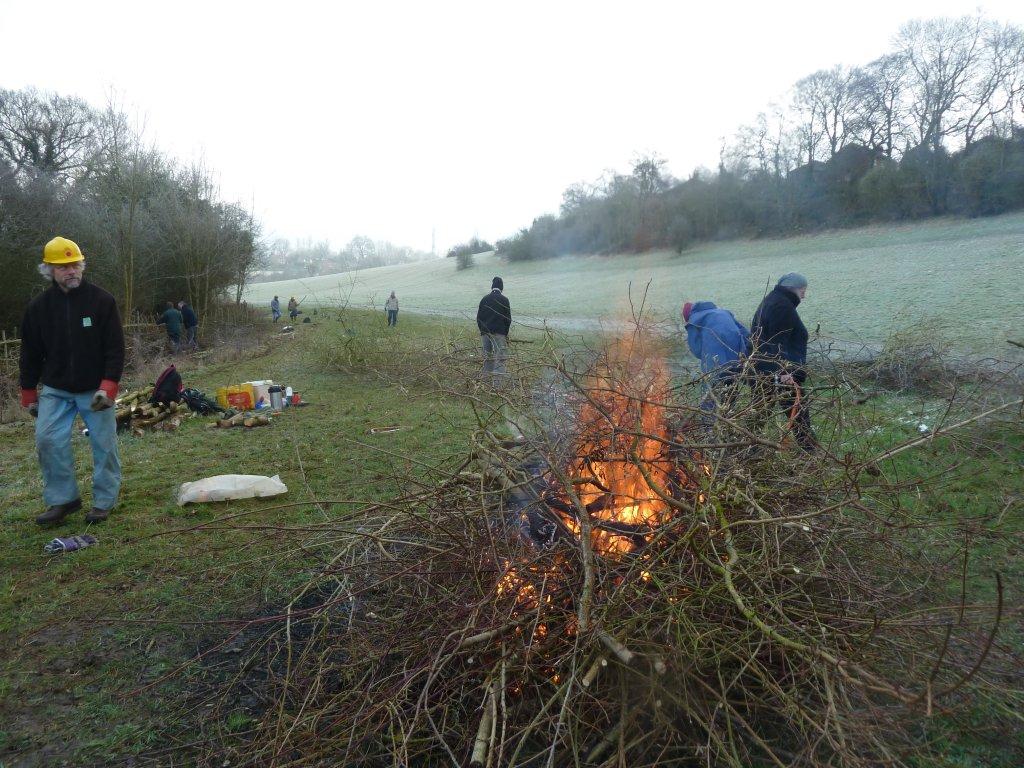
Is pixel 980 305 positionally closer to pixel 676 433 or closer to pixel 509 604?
pixel 676 433

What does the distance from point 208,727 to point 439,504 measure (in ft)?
3.93

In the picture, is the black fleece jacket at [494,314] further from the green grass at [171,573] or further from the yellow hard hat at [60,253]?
the yellow hard hat at [60,253]

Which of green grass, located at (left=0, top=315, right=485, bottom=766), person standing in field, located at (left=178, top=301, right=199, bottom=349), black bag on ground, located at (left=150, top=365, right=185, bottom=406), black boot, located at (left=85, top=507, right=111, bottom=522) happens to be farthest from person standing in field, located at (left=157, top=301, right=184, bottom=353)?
black boot, located at (left=85, top=507, right=111, bottom=522)

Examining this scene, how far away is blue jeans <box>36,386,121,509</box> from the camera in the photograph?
4137 millimetres

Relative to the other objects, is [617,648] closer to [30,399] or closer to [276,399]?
[30,399]

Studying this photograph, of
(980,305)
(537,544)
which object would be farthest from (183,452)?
(980,305)

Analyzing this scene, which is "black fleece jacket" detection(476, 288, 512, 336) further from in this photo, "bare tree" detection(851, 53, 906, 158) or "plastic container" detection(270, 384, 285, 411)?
"bare tree" detection(851, 53, 906, 158)

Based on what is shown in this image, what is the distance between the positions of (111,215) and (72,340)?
49.7 feet

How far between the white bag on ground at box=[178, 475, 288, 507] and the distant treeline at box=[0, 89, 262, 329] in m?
11.9

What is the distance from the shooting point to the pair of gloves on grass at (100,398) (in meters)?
4.12

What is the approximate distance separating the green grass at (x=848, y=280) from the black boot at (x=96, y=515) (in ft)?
18.7

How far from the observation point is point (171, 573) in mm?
3553

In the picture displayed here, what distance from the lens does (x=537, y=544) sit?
8.62ft

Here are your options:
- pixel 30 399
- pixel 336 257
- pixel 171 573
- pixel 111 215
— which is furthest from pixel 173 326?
pixel 336 257
